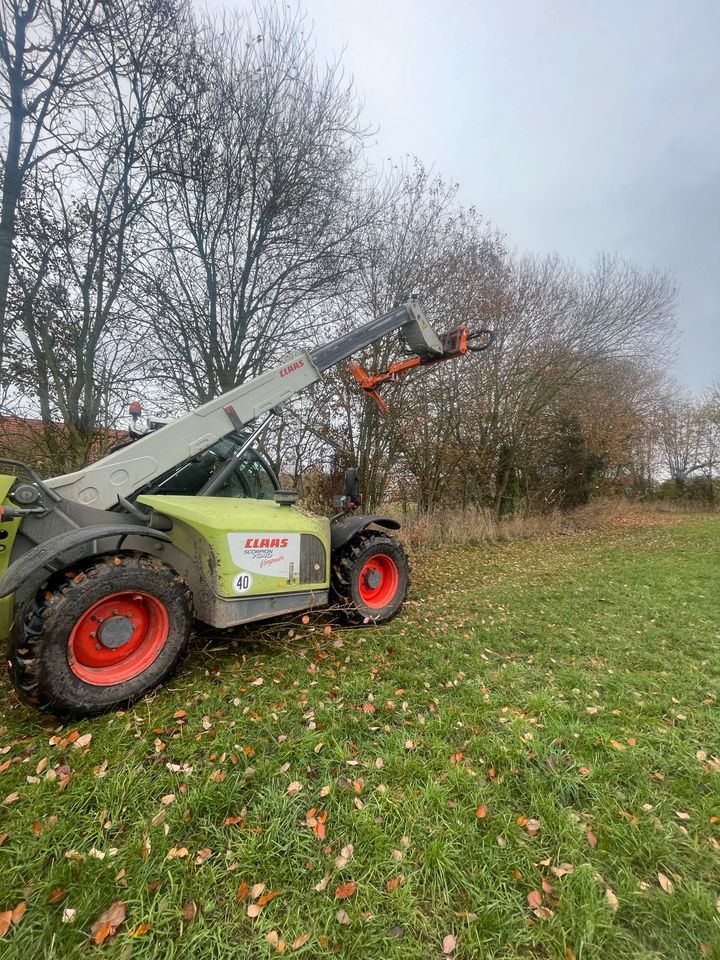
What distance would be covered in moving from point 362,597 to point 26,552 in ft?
9.84

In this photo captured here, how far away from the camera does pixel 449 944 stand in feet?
4.95

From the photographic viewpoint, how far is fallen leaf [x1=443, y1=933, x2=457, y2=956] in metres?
1.49

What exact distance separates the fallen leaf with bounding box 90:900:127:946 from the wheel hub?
1.47 metres

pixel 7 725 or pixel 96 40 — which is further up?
pixel 96 40

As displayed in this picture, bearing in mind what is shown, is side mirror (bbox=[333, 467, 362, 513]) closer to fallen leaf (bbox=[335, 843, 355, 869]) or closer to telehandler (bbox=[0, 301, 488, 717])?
telehandler (bbox=[0, 301, 488, 717])

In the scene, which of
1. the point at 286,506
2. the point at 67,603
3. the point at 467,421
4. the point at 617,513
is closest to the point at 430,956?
the point at 67,603

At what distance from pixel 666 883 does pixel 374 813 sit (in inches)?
48.3

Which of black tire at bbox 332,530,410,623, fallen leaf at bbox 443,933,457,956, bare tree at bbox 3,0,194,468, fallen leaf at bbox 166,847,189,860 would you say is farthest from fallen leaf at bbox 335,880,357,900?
bare tree at bbox 3,0,194,468

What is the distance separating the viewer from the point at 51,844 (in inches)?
71.4

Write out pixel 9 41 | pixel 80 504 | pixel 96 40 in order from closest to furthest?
pixel 80 504
pixel 9 41
pixel 96 40

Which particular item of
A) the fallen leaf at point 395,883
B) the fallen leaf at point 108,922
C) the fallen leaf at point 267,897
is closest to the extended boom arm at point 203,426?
the fallen leaf at point 108,922

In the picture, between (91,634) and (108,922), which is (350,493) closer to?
(91,634)

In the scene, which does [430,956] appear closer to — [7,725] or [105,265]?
[7,725]

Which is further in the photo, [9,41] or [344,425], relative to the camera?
[344,425]
